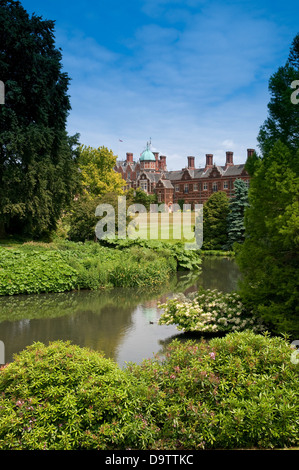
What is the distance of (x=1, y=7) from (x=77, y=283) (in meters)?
16.5

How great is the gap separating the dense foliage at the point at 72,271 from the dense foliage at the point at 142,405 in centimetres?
934

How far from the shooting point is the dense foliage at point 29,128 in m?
21.0

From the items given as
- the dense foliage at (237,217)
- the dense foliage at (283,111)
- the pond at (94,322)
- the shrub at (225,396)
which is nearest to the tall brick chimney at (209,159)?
the dense foliage at (237,217)

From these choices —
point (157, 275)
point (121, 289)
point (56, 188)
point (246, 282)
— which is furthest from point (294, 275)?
point (56, 188)

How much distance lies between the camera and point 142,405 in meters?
4.05

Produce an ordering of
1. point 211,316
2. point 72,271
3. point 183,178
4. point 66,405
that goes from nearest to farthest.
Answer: point 66,405
point 211,316
point 72,271
point 183,178

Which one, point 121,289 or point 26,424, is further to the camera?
point 121,289

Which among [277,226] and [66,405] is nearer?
[66,405]

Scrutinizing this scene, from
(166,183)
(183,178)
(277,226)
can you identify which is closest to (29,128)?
(277,226)

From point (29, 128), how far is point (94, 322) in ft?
48.9

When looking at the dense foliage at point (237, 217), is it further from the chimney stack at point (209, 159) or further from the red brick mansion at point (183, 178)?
the chimney stack at point (209, 159)

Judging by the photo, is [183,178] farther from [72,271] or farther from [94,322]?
[94,322]
